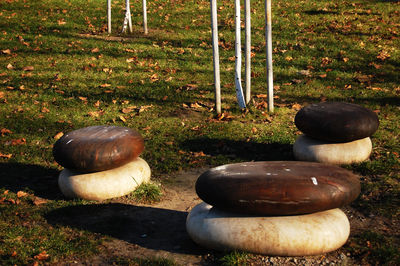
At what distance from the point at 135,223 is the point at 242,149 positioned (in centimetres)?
301

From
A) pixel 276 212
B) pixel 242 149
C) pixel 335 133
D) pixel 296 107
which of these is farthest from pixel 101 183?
pixel 296 107

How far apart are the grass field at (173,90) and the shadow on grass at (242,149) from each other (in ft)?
0.06

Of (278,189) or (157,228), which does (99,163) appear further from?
(278,189)

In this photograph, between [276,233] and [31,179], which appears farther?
[31,179]

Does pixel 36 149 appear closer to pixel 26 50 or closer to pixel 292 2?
pixel 26 50

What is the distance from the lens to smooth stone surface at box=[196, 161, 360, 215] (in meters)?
5.00

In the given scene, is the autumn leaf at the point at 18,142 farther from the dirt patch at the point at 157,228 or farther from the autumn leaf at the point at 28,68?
the autumn leaf at the point at 28,68

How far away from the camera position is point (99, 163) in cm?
650

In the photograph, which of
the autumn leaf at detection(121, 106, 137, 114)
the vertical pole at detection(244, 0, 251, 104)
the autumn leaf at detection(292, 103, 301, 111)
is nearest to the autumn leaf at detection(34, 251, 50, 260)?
the autumn leaf at detection(121, 106, 137, 114)

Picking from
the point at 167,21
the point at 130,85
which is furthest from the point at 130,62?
the point at 167,21

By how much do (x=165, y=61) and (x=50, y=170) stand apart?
6.52m

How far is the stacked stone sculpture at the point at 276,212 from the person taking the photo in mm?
4965

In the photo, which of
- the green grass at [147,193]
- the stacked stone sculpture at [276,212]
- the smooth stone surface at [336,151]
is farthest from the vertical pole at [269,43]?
the stacked stone sculpture at [276,212]

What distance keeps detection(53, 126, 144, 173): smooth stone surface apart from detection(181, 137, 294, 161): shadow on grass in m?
1.94
